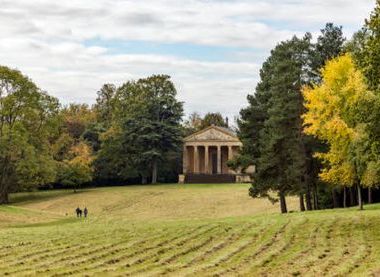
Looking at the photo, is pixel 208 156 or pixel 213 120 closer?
pixel 208 156

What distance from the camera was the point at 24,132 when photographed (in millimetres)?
72875

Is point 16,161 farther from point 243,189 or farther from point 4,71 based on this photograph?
point 243,189

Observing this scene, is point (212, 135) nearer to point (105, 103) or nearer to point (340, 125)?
point (105, 103)

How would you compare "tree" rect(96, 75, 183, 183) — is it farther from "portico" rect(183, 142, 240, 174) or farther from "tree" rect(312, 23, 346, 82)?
"tree" rect(312, 23, 346, 82)

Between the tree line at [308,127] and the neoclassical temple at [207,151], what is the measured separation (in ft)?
168

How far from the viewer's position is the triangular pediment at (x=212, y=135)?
4026 inches

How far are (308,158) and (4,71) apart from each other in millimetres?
41533

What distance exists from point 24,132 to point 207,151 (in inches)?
1522

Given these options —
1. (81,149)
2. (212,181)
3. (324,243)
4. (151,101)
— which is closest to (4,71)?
(81,149)

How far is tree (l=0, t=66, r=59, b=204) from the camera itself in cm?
7069

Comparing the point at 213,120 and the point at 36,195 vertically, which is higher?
the point at 213,120

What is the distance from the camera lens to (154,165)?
312 feet

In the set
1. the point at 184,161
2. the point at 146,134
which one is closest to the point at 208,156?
the point at 184,161

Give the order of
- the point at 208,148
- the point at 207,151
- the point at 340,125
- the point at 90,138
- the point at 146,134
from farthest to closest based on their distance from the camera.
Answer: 1. the point at 208,148
2. the point at 207,151
3. the point at 90,138
4. the point at 146,134
5. the point at 340,125
